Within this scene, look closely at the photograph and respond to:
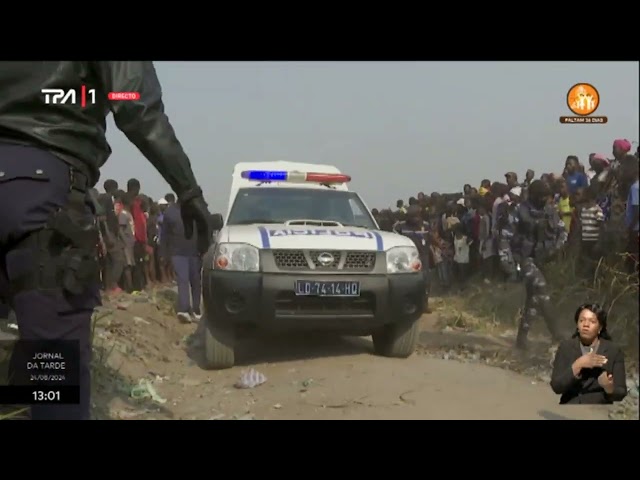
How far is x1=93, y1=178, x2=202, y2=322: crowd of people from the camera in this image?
2.14 m

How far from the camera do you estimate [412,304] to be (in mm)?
2625

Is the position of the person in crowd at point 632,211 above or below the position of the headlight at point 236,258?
above

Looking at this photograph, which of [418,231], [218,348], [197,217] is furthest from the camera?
[418,231]

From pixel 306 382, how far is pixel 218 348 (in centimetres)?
45

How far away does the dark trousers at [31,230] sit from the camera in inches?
62.0

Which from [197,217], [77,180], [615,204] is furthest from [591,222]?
[77,180]

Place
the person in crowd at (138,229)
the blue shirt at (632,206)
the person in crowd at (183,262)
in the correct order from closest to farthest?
the person in crowd at (183,262) < the person in crowd at (138,229) < the blue shirt at (632,206)

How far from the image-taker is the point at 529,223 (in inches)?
105

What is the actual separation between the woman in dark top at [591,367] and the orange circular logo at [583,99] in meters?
0.82

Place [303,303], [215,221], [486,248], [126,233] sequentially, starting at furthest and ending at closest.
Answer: [486,248] < [303,303] < [126,233] < [215,221]

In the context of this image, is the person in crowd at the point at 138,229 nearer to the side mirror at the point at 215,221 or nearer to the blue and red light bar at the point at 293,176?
the side mirror at the point at 215,221

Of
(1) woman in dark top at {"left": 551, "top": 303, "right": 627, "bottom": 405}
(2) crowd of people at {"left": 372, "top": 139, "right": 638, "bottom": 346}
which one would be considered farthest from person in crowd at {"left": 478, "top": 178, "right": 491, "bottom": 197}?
(1) woman in dark top at {"left": 551, "top": 303, "right": 627, "bottom": 405}

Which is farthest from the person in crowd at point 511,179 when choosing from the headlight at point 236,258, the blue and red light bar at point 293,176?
the headlight at point 236,258

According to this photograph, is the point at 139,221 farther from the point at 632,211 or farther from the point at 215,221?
the point at 632,211
